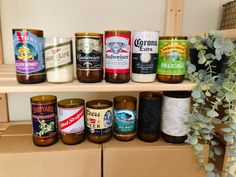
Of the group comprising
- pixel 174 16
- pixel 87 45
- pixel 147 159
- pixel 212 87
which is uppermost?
pixel 174 16

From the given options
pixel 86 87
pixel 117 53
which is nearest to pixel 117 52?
pixel 117 53

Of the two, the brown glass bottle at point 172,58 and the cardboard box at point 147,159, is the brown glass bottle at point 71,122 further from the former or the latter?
the brown glass bottle at point 172,58

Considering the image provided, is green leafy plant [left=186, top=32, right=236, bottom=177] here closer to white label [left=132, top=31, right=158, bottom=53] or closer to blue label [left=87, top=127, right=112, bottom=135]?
white label [left=132, top=31, right=158, bottom=53]

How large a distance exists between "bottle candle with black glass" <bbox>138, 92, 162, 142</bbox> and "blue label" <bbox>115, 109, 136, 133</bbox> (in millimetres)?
31

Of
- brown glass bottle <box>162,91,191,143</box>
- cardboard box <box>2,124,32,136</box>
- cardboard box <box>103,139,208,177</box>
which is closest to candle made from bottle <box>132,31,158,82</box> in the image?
brown glass bottle <box>162,91,191,143</box>

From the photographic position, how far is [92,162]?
0.60m

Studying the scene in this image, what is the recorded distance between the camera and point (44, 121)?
1.92 ft

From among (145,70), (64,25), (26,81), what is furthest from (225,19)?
(26,81)

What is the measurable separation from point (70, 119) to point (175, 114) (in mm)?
307

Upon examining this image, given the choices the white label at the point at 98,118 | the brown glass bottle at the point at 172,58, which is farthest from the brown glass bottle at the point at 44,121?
the brown glass bottle at the point at 172,58

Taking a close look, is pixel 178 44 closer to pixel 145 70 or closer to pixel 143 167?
pixel 145 70

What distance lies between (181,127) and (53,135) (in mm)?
381

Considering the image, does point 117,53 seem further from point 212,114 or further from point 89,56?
point 212,114

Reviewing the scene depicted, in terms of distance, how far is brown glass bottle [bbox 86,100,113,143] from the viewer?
0.60m
